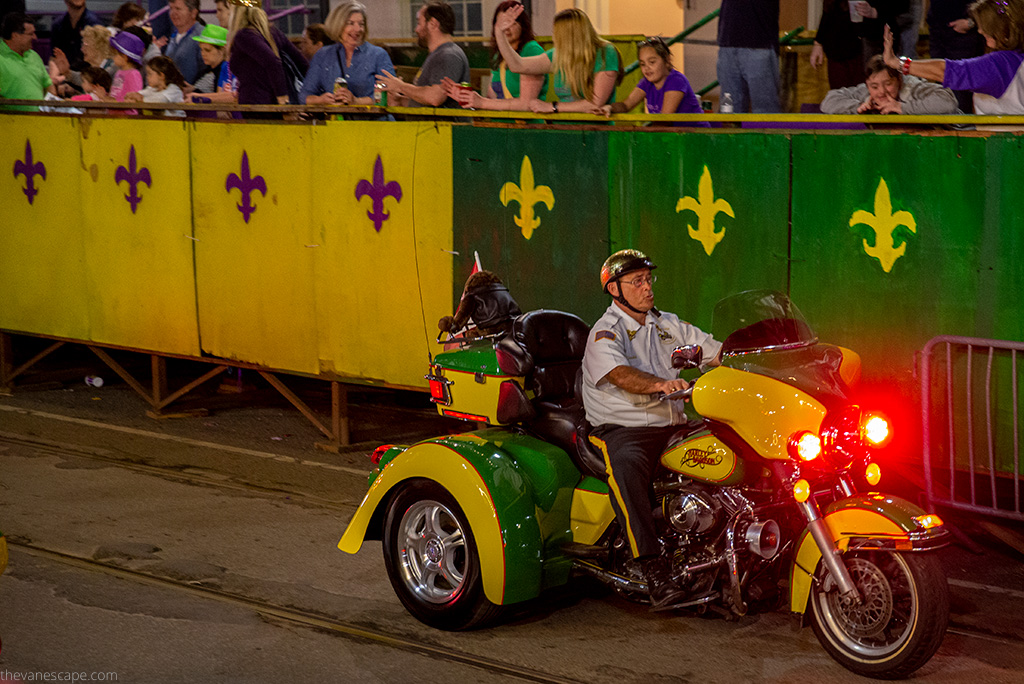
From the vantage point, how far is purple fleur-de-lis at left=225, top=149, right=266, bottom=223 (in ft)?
32.2

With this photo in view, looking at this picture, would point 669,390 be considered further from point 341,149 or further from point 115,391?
point 115,391

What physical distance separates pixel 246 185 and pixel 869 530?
246 inches

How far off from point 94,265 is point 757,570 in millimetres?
7664

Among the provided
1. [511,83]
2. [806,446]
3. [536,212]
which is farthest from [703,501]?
[511,83]

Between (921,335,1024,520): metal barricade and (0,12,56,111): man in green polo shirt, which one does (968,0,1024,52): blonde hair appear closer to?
(921,335,1024,520): metal barricade

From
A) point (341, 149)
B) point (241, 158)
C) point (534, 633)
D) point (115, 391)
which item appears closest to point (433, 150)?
point (341, 149)

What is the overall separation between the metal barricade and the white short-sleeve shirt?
1.43 metres

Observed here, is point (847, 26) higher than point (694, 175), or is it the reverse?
point (847, 26)

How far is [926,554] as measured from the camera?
5.03m

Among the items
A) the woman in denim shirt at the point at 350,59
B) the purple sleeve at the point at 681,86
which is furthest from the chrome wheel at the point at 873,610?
the woman in denim shirt at the point at 350,59

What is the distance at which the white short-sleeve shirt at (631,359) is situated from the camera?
5.87 metres

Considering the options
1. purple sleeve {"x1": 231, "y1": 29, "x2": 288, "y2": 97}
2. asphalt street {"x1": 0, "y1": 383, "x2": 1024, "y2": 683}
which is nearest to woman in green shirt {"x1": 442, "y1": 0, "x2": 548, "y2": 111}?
purple sleeve {"x1": 231, "y1": 29, "x2": 288, "y2": 97}

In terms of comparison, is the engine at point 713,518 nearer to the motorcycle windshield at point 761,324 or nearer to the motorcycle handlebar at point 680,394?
the motorcycle handlebar at point 680,394

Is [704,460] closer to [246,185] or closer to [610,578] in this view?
[610,578]
